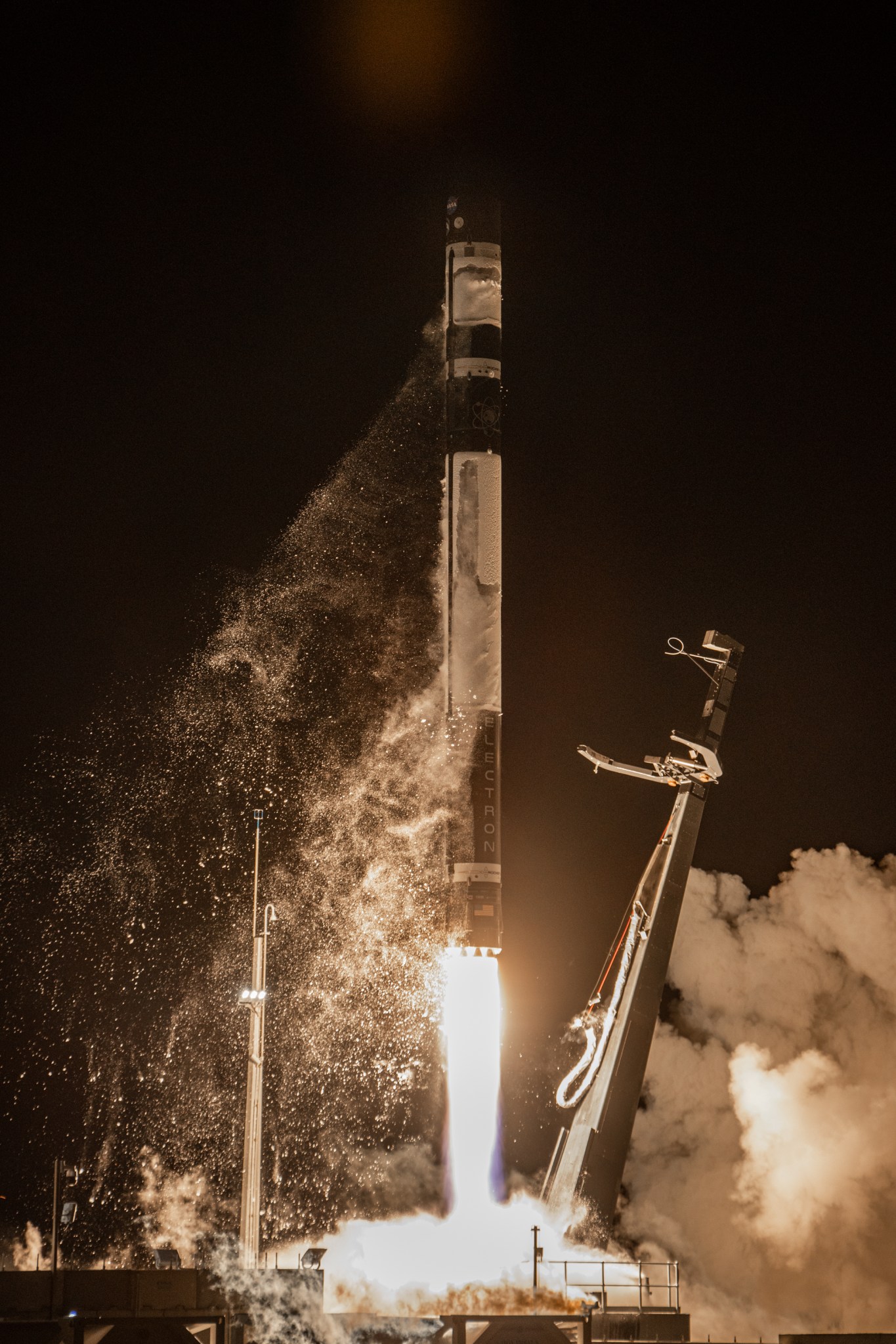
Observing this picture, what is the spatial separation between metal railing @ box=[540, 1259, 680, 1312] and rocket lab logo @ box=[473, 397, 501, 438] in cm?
1048

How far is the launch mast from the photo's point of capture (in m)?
18.5

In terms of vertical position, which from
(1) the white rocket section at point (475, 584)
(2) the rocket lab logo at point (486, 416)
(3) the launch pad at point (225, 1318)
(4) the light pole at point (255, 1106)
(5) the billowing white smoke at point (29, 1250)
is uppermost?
(2) the rocket lab logo at point (486, 416)

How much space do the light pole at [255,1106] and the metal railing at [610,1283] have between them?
3553 millimetres

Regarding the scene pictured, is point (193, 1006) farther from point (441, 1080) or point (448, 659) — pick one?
point (448, 659)

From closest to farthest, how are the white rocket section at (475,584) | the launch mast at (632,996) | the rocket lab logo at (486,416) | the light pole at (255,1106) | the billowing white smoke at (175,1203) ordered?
1. the launch mast at (632,996)
2. the light pole at (255,1106)
3. the white rocket section at (475,584)
4. the rocket lab logo at (486,416)
5. the billowing white smoke at (175,1203)

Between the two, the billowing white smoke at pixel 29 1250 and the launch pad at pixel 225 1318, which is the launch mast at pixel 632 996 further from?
the billowing white smoke at pixel 29 1250

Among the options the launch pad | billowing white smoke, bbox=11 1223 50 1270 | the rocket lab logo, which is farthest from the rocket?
billowing white smoke, bbox=11 1223 50 1270

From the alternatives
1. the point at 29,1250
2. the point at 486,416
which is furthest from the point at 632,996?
the point at 29,1250

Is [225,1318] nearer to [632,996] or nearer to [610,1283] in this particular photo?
[610,1283]

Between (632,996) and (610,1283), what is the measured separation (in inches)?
134

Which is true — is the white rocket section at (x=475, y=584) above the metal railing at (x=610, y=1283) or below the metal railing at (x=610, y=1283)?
above

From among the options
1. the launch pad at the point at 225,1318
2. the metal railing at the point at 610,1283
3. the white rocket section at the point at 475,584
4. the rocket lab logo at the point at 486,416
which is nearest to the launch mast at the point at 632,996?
the metal railing at the point at 610,1283

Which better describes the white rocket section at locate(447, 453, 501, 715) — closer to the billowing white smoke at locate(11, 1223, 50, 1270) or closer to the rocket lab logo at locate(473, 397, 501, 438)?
the rocket lab logo at locate(473, 397, 501, 438)

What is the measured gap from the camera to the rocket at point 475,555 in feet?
63.7
